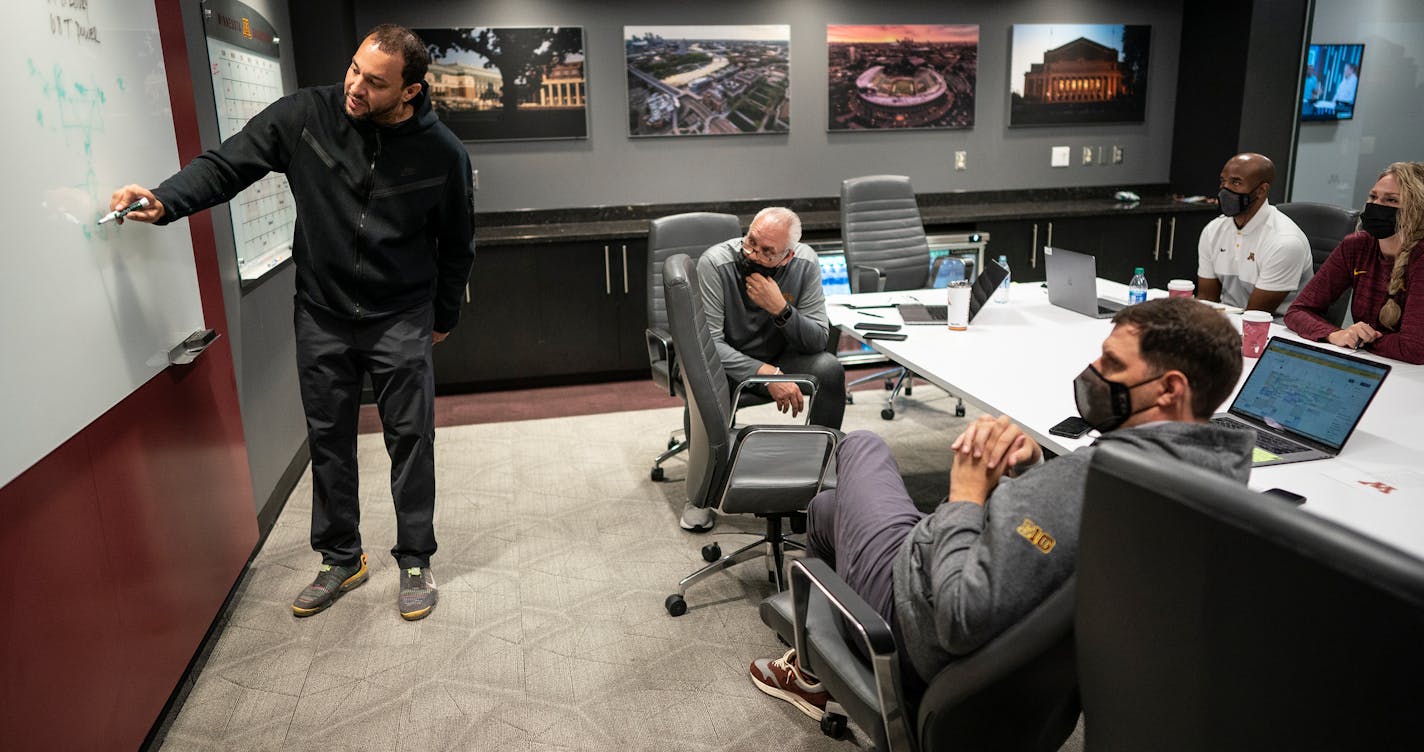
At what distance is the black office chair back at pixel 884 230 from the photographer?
4988 mm

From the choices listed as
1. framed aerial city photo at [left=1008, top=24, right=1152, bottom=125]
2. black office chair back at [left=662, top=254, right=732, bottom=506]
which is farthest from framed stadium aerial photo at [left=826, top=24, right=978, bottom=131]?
black office chair back at [left=662, top=254, right=732, bottom=506]

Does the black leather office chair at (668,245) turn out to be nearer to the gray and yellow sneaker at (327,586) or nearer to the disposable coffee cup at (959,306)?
the disposable coffee cup at (959,306)

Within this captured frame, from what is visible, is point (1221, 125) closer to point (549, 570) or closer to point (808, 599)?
point (549, 570)

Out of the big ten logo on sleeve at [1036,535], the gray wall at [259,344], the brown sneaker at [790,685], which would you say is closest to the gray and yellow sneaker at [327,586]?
the gray wall at [259,344]

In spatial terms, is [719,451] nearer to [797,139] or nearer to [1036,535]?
[1036,535]

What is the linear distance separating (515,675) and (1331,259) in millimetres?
2831

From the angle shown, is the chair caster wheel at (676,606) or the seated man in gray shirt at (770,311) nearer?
the chair caster wheel at (676,606)

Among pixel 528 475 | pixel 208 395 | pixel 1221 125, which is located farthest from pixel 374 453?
pixel 1221 125

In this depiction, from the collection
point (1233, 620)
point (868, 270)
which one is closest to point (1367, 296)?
point (868, 270)

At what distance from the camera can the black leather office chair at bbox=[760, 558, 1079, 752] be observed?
1.32 m

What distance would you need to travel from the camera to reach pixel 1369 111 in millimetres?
5676

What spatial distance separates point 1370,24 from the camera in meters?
5.61

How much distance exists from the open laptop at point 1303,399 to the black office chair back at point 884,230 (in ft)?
8.98

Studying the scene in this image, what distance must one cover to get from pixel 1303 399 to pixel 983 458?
1.02 meters
